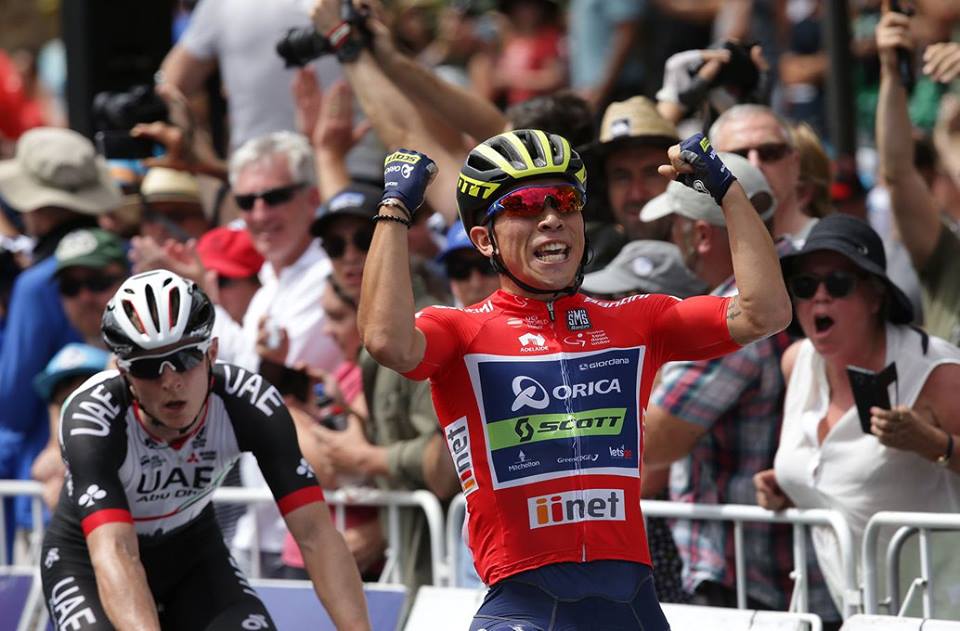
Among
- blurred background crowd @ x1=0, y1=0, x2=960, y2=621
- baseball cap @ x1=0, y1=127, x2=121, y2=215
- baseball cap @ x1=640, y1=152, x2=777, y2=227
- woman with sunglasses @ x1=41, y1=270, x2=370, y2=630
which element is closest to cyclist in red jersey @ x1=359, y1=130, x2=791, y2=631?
woman with sunglasses @ x1=41, y1=270, x2=370, y2=630

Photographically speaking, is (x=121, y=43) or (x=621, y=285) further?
(x=121, y=43)

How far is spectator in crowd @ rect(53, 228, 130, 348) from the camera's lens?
27.2ft

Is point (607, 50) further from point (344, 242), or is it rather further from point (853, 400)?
point (853, 400)

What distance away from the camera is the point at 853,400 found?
585 cm

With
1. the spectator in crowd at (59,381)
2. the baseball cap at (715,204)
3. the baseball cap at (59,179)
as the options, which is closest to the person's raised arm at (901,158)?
the baseball cap at (715,204)

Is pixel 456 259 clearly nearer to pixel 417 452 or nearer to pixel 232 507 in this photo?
pixel 417 452

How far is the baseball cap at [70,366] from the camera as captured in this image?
780cm

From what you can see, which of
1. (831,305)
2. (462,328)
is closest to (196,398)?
(462,328)

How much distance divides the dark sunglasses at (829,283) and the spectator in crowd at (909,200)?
1.13 meters

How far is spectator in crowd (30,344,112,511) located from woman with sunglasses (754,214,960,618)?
3.49m

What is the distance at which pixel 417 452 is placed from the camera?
6762 mm

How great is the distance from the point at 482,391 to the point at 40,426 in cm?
446

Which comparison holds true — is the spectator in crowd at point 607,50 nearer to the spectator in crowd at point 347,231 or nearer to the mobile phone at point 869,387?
the spectator in crowd at point 347,231

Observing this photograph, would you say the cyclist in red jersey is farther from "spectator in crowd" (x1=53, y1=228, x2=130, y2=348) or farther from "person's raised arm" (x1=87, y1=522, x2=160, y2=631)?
"spectator in crowd" (x1=53, y1=228, x2=130, y2=348)
